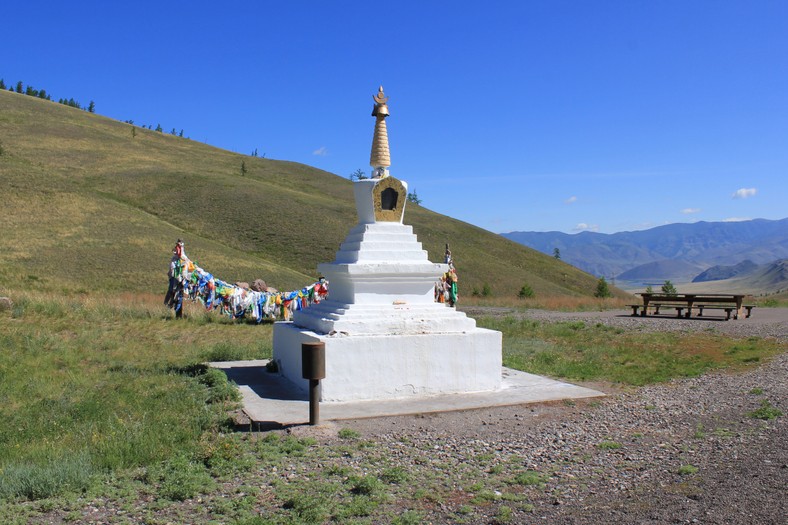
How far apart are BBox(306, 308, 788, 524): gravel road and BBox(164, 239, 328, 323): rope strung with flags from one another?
44.8 ft

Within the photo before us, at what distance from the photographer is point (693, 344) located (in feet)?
58.5

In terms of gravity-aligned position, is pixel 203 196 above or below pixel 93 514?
above

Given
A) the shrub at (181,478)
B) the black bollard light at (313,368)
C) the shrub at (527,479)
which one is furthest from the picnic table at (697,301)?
the shrub at (181,478)

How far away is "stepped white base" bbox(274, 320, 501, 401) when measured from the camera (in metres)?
10.1

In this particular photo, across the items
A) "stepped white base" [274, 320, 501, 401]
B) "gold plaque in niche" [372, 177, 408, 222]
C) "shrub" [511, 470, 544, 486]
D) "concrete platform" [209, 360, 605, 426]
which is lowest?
"shrub" [511, 470, 544, 486]

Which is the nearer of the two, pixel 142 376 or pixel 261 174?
pixel 142 376

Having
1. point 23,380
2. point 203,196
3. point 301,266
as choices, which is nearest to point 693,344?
point 23,380

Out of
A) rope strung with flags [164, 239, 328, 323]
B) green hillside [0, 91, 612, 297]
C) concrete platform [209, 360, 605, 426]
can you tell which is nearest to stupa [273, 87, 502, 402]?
concrete platform [209, 360, 605, 426]

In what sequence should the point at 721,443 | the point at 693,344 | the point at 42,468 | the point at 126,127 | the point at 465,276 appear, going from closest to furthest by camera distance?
1. the point at 42,468
2. the point at 721,443
3. the point at 693,344
4. the point at 465,276
5. the point at 126,127

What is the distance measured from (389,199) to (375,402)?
3.72m

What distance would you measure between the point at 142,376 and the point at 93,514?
659cm

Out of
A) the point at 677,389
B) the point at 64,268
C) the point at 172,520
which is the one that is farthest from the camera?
the point at 64,268

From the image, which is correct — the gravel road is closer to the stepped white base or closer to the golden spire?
the stepped white base

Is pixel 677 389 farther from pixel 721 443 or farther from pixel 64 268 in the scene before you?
pixel 64 268
